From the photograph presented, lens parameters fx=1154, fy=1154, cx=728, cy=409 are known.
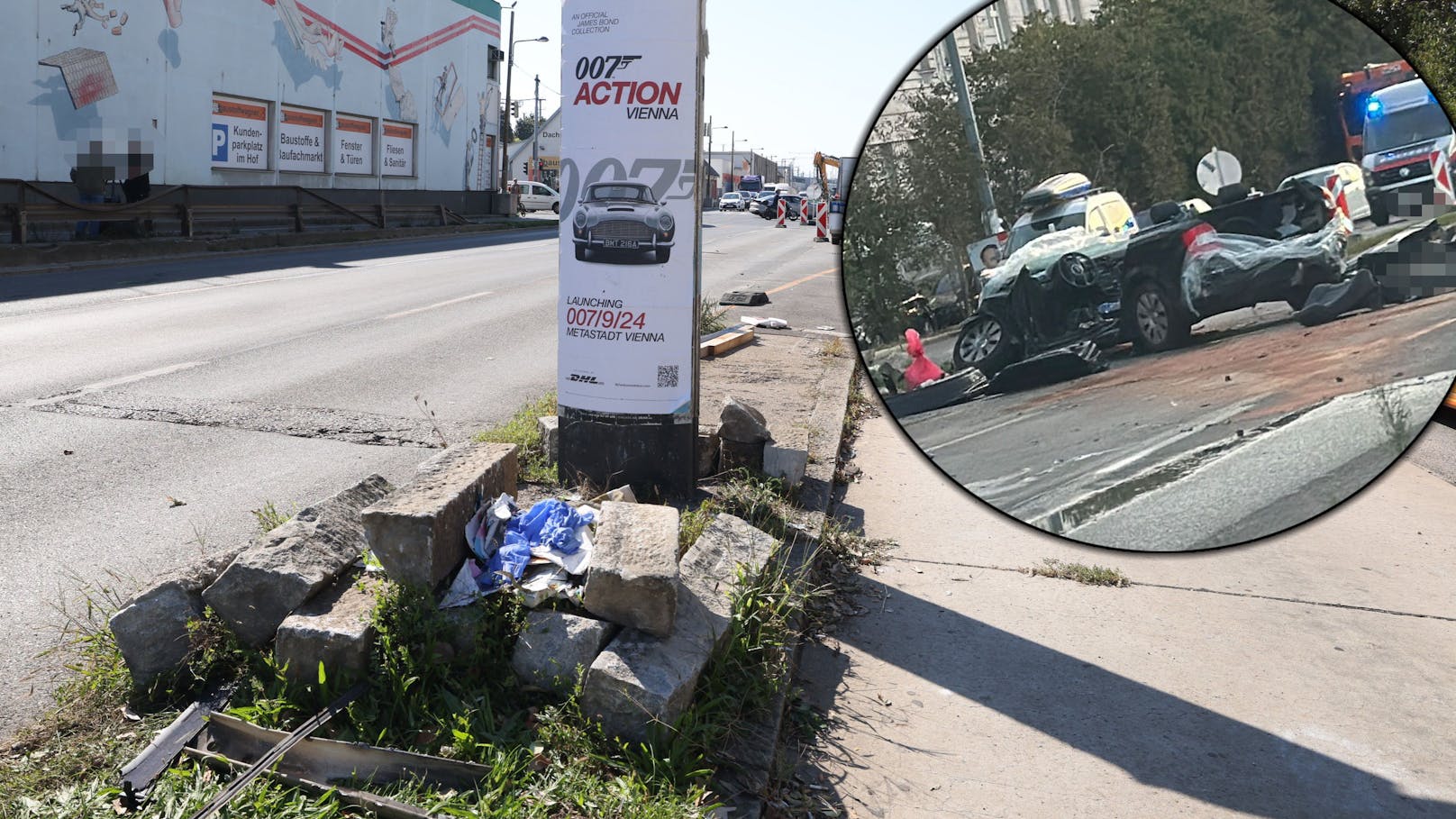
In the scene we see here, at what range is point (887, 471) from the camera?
7.01 m

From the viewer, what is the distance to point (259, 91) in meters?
29.1

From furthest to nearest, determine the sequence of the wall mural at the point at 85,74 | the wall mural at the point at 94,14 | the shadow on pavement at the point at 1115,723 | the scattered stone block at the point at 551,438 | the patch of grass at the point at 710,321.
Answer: the wall mural at the point at 94,14 → the wall mural at the point at 85,74 → the patch of grass at the point at 710,321 → the scattered stone block at the point at 551,438 → the shadow on pavement at the point at 1115,723

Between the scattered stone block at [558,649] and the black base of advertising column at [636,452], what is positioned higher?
the black base of advertising column at [636,452]

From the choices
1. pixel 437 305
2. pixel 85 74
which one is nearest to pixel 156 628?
pixel 437 305

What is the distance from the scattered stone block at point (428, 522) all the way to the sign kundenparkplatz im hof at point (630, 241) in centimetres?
146

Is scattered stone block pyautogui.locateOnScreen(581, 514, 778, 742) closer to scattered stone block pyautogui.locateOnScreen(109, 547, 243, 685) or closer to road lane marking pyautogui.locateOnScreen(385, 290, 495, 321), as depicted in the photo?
scattered stone block pyautogui.locateOnScreen(109, 547, 243, 685)

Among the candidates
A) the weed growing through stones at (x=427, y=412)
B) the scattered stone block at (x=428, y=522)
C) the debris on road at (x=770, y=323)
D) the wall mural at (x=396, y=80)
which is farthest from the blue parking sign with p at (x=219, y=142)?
the scattered stone block at (x=428, y=522)

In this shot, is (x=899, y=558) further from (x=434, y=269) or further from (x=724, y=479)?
(x=434, y=269)

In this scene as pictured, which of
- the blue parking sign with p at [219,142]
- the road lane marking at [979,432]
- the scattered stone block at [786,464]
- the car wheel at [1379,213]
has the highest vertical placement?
the blue parking sign with p at [219,142]

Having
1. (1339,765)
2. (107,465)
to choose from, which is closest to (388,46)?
(107,465)

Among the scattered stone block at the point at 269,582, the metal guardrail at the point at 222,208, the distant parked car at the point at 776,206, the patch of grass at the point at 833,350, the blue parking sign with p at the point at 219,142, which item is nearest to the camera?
the scattered stone block at the point at 269,582

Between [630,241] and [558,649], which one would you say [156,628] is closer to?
[558,649]

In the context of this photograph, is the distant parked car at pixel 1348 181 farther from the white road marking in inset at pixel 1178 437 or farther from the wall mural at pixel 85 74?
the wall mural at pixel 85 74

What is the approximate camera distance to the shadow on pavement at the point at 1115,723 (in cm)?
332
